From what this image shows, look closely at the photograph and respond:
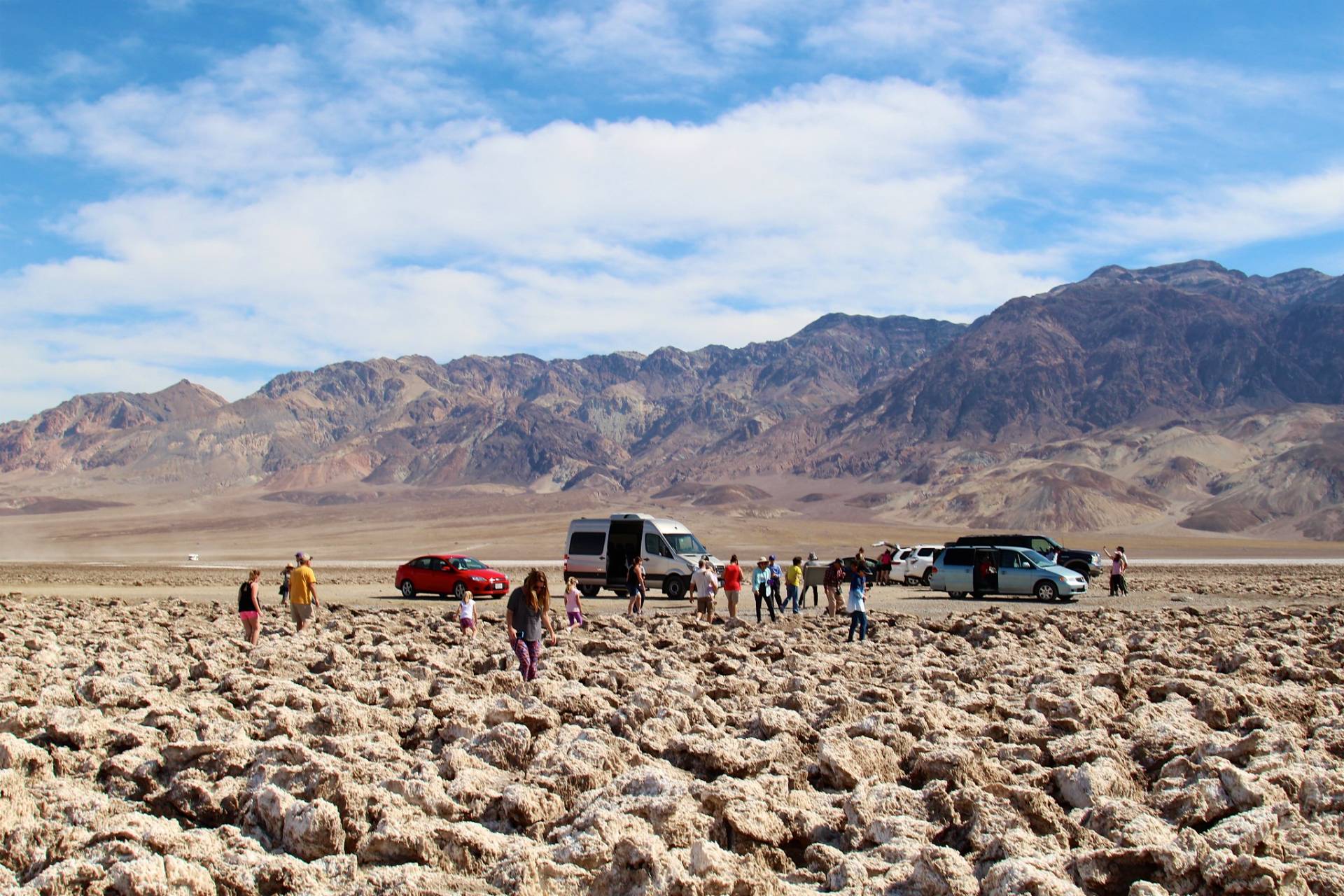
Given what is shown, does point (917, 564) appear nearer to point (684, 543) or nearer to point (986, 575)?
point (986, 575)

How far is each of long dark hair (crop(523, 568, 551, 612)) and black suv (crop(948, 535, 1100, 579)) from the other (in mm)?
23158

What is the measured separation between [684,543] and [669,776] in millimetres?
21606

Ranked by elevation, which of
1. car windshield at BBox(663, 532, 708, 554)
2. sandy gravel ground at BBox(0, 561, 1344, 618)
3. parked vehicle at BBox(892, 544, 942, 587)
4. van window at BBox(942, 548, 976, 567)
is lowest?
sandy gravel ground at BBox(0, 561, 1344, 618)

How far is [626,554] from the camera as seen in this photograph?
92.6ft

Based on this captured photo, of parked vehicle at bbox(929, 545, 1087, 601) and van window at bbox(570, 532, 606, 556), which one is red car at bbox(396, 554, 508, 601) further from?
parked vehicle at bbox(929, 545, 1087, 601)

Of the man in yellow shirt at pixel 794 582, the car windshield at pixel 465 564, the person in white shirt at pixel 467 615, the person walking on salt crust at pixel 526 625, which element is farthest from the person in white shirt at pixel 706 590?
the car windshield at pixel 465 564

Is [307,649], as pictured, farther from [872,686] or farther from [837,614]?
[837,614]

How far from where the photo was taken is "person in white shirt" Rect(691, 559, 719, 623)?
2014 cm

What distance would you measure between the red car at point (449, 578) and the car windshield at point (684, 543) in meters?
4.33

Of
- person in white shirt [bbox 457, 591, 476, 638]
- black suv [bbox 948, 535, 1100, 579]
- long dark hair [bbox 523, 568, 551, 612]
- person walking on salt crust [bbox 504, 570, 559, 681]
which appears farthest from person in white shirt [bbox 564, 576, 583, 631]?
black suv [bbox 948, 535, 1100, 579]

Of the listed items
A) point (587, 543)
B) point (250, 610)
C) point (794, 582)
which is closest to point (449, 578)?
point (587, 543)

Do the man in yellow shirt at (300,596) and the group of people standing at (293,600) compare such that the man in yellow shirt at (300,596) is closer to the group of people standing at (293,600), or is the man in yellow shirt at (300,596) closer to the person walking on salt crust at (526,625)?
the group of people standing at (293,600)

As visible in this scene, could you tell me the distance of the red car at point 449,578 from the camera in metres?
29.1

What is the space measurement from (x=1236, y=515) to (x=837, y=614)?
116m
